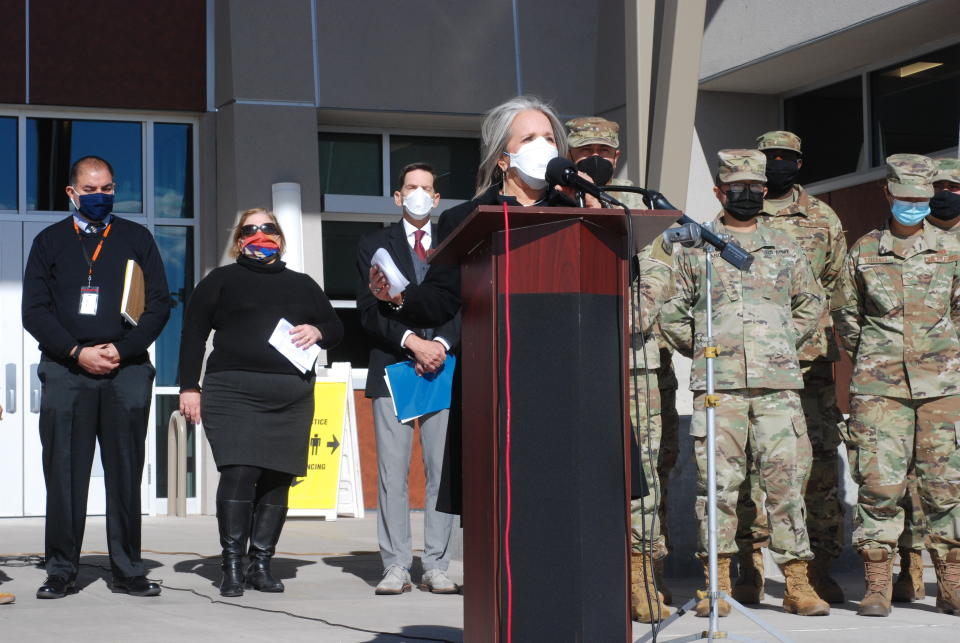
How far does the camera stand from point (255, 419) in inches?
266

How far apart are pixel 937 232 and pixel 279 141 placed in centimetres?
707

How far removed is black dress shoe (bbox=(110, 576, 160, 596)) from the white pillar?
214 inches

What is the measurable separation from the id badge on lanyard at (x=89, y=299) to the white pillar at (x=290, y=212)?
5.20m

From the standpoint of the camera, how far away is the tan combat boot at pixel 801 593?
5926 mm

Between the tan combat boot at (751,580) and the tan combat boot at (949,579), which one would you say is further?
the tan combat boot at (751,580)

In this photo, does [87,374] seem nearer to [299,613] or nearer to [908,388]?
[299,613]

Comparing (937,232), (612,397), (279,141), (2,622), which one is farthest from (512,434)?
(279,141)

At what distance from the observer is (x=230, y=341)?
682 centimetres

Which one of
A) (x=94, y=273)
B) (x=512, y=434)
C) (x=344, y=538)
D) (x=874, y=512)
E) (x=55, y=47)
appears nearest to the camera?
(x=512, y=434)

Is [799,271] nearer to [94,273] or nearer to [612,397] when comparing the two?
[612,397]

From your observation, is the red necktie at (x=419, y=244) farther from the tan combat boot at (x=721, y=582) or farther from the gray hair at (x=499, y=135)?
the gray hair at (x=499, y=135)

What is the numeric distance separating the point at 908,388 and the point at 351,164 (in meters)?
7.66

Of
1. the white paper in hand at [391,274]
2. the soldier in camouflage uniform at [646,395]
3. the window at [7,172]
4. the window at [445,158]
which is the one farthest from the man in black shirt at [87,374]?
the window at [445,158]

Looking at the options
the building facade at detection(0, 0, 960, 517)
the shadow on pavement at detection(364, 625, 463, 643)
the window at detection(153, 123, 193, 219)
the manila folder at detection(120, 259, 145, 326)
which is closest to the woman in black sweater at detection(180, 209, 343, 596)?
the manila folder at detection(120, 259, 145, 326)
